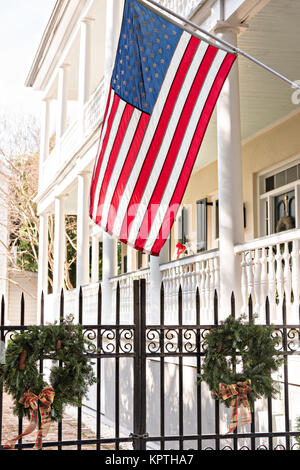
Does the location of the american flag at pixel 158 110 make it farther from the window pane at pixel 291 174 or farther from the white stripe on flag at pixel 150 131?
the window pane at pixel 291 174

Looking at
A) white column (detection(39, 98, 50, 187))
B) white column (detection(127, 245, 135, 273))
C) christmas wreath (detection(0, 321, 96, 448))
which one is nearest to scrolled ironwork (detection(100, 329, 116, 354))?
christmas wreath (detection(0, 321, 96, 448))

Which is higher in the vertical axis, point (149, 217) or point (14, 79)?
point (14, 79)

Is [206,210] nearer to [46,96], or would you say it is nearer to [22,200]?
[46,96]

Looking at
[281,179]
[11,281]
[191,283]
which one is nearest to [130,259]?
[281,179]

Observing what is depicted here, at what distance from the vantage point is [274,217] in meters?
12.6

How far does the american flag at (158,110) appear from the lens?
5.69m

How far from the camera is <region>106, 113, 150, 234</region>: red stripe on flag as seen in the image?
6.05 m

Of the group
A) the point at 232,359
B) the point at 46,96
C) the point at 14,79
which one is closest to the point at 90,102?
the point at 46,96

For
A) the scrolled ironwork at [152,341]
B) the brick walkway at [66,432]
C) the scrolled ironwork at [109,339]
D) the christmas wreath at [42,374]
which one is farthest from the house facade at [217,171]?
the christmas wreath at [42,374]

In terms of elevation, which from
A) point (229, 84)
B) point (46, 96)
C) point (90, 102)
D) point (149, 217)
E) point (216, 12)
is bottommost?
point (149, 217)

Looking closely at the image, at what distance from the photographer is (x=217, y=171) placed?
14656mm

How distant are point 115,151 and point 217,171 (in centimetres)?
853

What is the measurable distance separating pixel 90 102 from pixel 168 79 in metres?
9.14

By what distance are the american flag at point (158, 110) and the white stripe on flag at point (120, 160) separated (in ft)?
0.04
